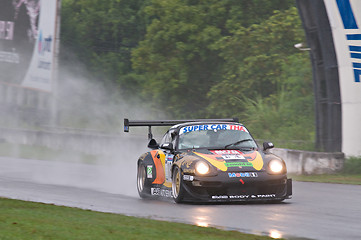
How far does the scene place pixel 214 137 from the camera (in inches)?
533

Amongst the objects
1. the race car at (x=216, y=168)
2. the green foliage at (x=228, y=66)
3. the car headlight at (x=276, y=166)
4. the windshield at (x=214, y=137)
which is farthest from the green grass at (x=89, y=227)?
the green foliage at (x=228, y=66)

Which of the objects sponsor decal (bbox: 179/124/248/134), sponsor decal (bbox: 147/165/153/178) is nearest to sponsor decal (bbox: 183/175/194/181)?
sponsor decal (bbox: 179/124/248/134)

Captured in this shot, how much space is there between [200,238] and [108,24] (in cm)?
4698

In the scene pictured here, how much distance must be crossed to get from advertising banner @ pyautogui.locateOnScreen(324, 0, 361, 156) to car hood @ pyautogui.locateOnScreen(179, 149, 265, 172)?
28.9 ft

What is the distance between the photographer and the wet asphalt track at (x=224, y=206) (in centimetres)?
952

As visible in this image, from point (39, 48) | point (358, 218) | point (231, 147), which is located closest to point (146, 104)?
point (39, 48)

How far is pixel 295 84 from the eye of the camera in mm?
34281

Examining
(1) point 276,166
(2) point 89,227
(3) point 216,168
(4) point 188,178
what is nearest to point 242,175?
(3) point 216,168

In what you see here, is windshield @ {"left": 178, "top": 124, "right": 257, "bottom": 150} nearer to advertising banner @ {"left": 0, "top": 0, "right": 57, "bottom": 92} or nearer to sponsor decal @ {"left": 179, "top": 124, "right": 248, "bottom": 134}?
sponsor decal @ {"left": 179, "top": 124, "right": 248, "bottom": 134}

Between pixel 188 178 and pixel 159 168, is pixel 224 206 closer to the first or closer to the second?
pixel 188 178

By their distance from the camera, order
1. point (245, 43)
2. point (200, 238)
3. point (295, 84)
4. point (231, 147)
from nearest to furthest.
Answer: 1. point (200, 238)
2. point (231, 147)
3. point (295, 84)
4. point (245, 43)

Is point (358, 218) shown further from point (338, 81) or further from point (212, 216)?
point (338, 81)

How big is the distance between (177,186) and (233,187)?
1080 millimetres

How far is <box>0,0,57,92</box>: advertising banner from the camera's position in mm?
40625
